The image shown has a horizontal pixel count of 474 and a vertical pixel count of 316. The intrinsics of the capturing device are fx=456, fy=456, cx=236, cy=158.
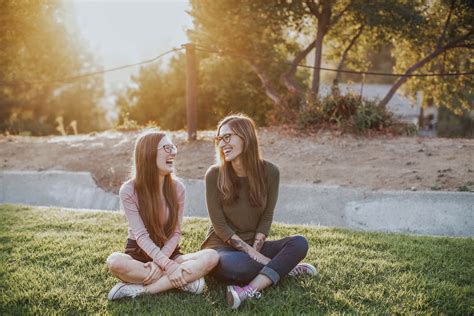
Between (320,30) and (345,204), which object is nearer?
(345,204)

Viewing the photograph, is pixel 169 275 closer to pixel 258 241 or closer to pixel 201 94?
pixel 258 241

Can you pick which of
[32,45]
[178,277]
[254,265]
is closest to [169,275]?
[178,277]

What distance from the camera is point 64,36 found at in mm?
13109

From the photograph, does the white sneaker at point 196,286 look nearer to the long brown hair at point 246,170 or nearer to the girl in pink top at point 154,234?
the girl in pink top at point 154,234

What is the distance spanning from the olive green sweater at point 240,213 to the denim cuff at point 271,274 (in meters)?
0.40

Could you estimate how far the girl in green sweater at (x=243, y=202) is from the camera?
11.5ft

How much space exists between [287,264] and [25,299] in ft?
6.01

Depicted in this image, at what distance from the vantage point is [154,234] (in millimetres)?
3479

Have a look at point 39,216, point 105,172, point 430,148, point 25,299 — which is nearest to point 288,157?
point 430,148

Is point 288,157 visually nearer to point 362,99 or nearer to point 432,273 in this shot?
point 362,99

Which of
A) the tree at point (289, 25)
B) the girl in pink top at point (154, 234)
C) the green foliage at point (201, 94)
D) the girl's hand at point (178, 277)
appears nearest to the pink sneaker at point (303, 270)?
the girl in pink top at point (154, 234)

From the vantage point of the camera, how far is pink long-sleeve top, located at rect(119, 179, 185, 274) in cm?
327

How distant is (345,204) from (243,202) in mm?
2475

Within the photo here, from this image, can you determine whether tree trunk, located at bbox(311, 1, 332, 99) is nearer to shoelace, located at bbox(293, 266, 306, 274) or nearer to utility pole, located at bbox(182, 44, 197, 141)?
utility pole, located at bbox(182, 44, 197, 141)
